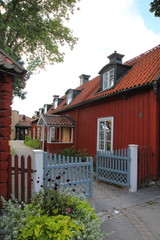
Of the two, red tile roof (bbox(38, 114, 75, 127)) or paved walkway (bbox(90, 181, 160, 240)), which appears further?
red tile roof (bbox(38, 114, 75, 127))

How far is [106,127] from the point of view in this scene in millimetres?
9883

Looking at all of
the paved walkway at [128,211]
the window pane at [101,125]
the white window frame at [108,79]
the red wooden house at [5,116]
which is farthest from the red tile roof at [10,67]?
the white window frame at [108,79]

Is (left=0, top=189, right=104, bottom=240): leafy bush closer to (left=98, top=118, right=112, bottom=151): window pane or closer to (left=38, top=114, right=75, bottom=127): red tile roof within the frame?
(left=98, top=118, right=112, bottom=151): window pane

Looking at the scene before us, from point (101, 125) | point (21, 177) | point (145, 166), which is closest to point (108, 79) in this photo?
point (101, 125)

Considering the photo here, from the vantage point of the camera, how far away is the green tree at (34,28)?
35.8ft

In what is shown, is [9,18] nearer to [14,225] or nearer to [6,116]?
[6,116]

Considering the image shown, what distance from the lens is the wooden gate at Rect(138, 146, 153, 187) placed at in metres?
6.44

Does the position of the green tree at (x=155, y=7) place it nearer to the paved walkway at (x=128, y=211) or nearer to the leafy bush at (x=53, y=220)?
the paved walkway at (x=128, y=211)

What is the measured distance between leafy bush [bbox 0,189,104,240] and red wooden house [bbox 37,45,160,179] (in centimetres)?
484

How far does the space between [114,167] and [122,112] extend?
9.02 ft

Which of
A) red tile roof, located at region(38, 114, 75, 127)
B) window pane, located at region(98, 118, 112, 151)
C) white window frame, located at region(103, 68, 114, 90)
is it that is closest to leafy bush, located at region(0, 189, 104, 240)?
window pane, located at region(98, 118, 112, 151)

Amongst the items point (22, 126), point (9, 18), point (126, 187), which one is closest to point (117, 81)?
point (126, 187)

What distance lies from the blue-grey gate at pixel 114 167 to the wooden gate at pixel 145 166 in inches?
19.8

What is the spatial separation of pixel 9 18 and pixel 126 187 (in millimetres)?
11167
